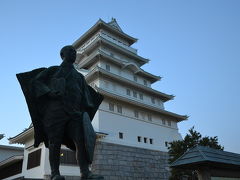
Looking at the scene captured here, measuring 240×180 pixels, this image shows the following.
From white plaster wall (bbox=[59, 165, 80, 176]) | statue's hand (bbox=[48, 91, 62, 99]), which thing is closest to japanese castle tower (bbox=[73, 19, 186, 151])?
white plaster wall (bbox=[59, 165, 80, 176])

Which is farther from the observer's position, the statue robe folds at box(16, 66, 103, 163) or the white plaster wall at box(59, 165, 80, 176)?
the white plaster wall at box(59, 165, 80, 176)

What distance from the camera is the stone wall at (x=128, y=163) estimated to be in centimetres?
1639

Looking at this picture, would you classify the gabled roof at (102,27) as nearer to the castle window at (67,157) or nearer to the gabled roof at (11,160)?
the gabled roof at (11,160)

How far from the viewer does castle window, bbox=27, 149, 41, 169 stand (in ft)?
52.1

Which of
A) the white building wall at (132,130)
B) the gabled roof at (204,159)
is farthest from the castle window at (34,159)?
the gabled roof at (204,159)

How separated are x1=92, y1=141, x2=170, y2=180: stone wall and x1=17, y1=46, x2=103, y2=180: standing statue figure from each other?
13391 millimetres

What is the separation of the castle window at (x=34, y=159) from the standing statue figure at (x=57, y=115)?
13.7 m

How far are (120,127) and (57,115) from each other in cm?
1616

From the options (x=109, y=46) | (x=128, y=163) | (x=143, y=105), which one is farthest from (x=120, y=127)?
(x=109, y=46)

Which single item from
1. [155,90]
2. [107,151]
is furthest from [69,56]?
[155,90]

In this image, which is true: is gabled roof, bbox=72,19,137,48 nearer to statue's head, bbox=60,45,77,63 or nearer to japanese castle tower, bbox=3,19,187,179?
japanese castle tower, bbox=3,19,187,179

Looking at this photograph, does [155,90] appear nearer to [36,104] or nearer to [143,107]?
[143,107]

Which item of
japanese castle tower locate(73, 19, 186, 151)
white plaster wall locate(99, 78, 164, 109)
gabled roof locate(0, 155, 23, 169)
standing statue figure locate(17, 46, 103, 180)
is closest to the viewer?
standing statue figure locate(17, 46, 103, 180)

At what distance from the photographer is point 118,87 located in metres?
22.1
